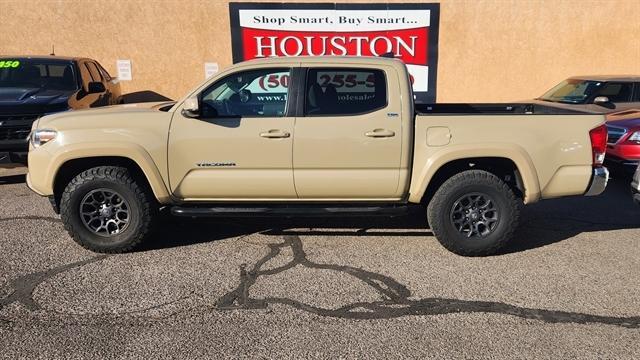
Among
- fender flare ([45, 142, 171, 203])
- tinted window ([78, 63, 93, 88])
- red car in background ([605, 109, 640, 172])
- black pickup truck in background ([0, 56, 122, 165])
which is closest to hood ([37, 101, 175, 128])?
fender flare ([45, 142, 171, 203])

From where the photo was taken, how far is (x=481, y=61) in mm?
11828

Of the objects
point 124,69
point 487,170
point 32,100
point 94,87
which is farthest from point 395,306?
point 124,69

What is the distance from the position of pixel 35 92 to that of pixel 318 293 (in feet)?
19.4

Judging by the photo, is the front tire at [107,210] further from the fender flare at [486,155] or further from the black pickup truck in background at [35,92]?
the black pickup truck in background at [35,92]

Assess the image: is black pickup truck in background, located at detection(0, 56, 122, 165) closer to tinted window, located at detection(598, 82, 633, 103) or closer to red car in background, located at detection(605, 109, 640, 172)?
red car in background, located at detection(605, 109, 640, 172)

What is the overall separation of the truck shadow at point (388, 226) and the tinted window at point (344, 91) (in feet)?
3.79

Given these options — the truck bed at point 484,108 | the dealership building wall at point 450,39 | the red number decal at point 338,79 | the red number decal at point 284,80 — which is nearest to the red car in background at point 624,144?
the truck bed at point 484,108

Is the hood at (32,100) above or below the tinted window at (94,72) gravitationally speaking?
below

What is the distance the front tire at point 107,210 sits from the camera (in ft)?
15.1

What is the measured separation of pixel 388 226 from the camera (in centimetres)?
554

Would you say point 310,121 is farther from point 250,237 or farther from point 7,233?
point 7,233

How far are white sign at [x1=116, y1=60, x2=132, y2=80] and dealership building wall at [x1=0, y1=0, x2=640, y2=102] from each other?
0.11 meters

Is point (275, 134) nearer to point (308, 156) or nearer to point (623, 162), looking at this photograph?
point (308, 156)

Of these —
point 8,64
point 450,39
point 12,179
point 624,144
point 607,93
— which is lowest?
point 12,179
